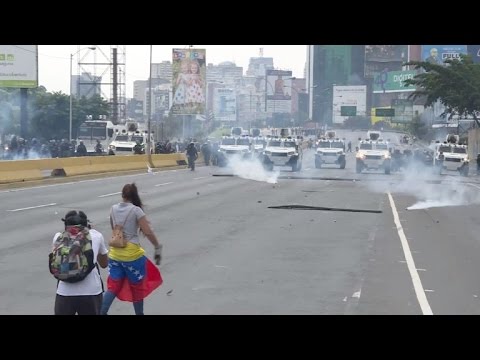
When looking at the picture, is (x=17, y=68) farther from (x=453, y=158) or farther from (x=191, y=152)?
(x=453, y=158)

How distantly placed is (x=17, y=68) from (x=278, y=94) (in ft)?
382

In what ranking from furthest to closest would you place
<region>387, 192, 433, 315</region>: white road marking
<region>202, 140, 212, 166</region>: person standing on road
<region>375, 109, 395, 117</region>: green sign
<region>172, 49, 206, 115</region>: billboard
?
<region>375, 109, 395, 117</region>: green sign, <region>172, 49, 206, 115</region>: billboard, <region>202, 140, 212, 166</region>: person standing on road, <region>387, 192, 433, 315</region>: white road marking

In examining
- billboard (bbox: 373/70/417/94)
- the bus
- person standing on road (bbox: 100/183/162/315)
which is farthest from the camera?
billboard (bbox: 373/70/417/94)

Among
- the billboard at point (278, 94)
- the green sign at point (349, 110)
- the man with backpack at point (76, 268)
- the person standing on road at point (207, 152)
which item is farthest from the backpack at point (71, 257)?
the billboard at point (278, 94)

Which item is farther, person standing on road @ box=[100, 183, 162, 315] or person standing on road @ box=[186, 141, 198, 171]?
person standing on road @ box=[186, 141, 198, 171]

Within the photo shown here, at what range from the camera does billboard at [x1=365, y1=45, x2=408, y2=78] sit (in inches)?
6727

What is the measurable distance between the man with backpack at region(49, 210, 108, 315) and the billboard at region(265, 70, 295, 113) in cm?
16112

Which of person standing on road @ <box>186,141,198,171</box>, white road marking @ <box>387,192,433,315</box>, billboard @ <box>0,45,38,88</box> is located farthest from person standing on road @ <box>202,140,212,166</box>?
white road marking @ <box>387,192,433,315</box>

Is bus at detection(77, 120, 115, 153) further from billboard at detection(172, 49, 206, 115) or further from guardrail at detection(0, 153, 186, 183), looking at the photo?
billboard at detection(172, 49, 206, 115)

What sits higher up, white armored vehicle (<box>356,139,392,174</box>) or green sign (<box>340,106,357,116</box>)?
green sign (<box>340,106,357,116</box>)
